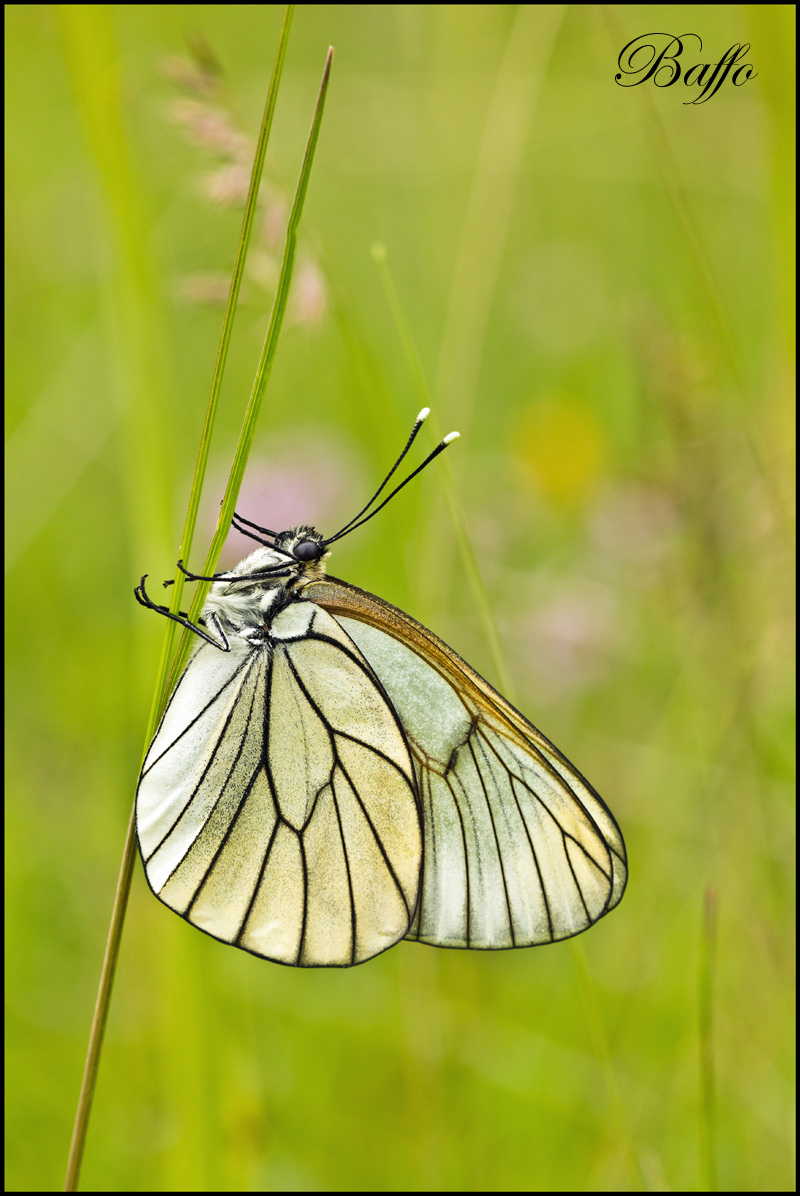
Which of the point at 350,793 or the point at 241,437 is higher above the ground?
the point at 241,437

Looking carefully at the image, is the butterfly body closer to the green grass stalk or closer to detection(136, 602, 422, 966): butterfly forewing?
detection(136, 602, 422, 966): butterfly forewing

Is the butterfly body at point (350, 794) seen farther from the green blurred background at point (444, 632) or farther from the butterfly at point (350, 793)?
the green blurred background at point (444, 632)

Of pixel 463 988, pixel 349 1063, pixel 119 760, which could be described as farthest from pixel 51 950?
pixel 463 988

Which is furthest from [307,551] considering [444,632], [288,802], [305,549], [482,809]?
[444,632]

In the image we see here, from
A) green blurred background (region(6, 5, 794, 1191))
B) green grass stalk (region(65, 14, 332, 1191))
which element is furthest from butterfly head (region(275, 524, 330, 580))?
green grass stalk (region(65, 14, 332, 1191))

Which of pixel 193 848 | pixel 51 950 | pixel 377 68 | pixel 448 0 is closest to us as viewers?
pixel 193 848

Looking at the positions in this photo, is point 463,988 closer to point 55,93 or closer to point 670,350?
point 670,350

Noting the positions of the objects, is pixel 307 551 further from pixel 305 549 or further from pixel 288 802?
pixel 288 802
